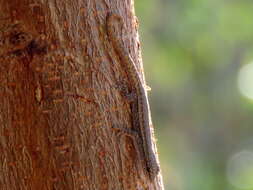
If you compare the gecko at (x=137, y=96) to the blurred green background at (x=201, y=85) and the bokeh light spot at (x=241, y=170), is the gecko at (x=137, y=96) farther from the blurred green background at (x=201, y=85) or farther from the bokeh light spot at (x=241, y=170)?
the blurred green background at (x=201, y=85)

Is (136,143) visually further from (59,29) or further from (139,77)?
(59,29)

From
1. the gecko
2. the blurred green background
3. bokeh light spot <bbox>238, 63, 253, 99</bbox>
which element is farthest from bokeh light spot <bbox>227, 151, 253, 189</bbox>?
the gecko

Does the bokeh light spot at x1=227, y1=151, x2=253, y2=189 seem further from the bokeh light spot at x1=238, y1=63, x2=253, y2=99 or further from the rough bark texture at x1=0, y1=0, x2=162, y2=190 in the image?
the rough bark texture at x1=0, y1=0, x2=162, y2=190

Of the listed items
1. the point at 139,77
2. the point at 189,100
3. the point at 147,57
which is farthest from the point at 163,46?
the point at 139,77

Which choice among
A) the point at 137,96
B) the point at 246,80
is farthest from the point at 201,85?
the point at 137,96

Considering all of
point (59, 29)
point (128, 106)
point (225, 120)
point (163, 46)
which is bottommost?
point (128, 106)

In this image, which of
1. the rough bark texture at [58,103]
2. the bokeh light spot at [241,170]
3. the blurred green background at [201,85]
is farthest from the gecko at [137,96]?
the blurred green background at [201,85]

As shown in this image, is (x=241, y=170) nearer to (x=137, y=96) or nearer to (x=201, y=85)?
(x=201, y=85)
